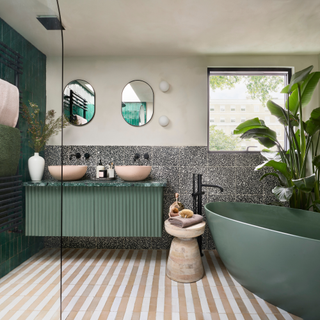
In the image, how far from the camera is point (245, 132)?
2357mm

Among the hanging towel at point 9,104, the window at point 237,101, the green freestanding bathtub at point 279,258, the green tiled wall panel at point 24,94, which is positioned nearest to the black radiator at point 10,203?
the green tiled wall panel at point 24,94

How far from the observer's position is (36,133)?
2.58ft

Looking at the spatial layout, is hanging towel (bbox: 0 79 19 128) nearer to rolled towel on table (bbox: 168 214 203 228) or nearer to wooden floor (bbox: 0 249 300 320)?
wooden floor (bbox: 0 249 300 320)

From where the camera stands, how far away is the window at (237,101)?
289cm

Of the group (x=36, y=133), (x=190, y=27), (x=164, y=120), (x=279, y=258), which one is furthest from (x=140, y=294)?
(x=190, y=27)

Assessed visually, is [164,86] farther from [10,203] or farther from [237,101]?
[10,203]

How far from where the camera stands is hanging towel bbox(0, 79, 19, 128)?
0.62 m

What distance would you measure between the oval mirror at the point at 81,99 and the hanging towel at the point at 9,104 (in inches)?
85.5

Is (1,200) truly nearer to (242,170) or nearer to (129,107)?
(129,107)

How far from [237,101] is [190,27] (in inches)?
45.7

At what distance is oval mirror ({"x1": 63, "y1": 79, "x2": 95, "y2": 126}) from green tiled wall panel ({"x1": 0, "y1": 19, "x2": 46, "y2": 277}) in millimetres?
2025

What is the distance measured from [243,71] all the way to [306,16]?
887 millimetres

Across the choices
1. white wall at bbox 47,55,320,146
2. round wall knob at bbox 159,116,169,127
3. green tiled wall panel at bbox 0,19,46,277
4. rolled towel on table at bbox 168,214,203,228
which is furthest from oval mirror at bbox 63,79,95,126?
green tiled wall panel at bbox 0,19,46,277

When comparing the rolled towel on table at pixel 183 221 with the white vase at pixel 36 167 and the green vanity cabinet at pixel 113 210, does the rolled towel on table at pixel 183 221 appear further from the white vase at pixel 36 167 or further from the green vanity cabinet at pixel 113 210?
the white vase at pixel 36 167
